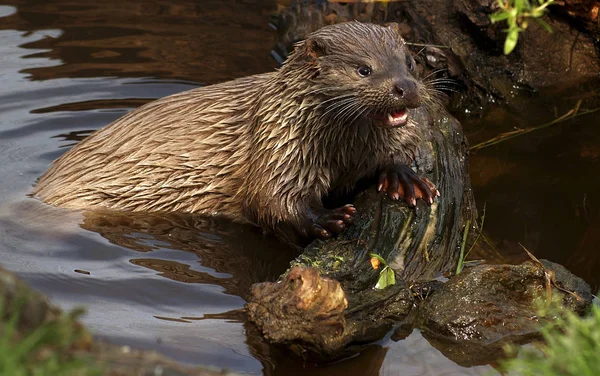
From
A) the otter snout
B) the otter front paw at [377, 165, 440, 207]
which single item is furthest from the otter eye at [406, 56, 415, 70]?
the otter front paw at [377, 165, 440, 207]

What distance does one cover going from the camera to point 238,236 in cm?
548

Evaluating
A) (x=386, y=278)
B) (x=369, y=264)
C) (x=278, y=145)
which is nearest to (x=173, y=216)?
(x=278, y=145)

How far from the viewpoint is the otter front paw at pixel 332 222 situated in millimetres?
4656

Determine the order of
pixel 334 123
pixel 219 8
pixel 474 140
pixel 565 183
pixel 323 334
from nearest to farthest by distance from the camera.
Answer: pixel 323 334 < pixel 334 123 < pixel 565 183 < pixel 474 140 < pixel 219 8

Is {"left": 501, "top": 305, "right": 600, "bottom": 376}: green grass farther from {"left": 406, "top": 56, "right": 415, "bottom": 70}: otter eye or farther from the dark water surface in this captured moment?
{"left": 406, "top": 56, "right": 415, "bottom": 70}: otter eye

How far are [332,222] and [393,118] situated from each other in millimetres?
643

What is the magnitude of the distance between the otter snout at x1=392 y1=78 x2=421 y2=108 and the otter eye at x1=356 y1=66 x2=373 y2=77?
221mm

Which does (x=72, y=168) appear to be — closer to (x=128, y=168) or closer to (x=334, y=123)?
(x=128, y=168)

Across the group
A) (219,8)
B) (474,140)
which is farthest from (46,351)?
(219,8)

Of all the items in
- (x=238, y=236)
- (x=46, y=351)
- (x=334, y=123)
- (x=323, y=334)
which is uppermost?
(x=46, y=351)

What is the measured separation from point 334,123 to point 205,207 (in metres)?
1.13

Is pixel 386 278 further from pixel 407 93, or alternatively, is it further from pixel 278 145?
pixel 278 145

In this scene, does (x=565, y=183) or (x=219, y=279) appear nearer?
(x=219, y=279)

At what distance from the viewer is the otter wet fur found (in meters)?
4.66
